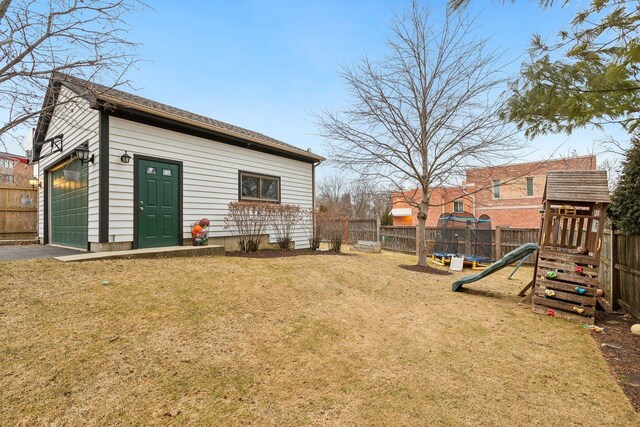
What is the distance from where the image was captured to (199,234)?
7660 millimetres

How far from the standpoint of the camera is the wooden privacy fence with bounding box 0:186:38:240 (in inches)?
430

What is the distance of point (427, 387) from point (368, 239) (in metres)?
12.8

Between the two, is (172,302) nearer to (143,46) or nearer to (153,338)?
(153,338)

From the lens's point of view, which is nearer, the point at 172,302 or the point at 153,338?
the point at 153,338

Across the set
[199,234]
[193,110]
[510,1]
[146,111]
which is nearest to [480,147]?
[510,1]

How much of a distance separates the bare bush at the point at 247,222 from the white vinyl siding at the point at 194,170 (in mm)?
287

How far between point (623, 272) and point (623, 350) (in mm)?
2404

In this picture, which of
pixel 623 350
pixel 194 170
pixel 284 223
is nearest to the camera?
pixel 623 350

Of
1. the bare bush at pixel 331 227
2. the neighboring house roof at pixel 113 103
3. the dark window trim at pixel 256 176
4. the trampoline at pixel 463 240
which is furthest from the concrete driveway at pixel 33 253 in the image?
the trampoline at pixel 463 240

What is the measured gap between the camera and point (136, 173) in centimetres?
694

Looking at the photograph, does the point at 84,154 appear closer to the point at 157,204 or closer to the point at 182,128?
the point at 157,204

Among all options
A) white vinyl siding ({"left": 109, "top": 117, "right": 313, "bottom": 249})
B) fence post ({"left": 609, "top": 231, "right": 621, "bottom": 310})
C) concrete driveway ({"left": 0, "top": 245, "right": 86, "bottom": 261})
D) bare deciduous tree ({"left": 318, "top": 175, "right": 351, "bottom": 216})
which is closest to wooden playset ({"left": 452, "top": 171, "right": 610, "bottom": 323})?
fence post ({"left": 609, "top": 231, "right": 621, "bottom": 310})

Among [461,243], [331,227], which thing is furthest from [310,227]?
[461,243]

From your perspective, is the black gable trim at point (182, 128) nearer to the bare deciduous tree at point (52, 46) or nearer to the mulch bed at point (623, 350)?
the bare deciduous tree at point (52, 46)
